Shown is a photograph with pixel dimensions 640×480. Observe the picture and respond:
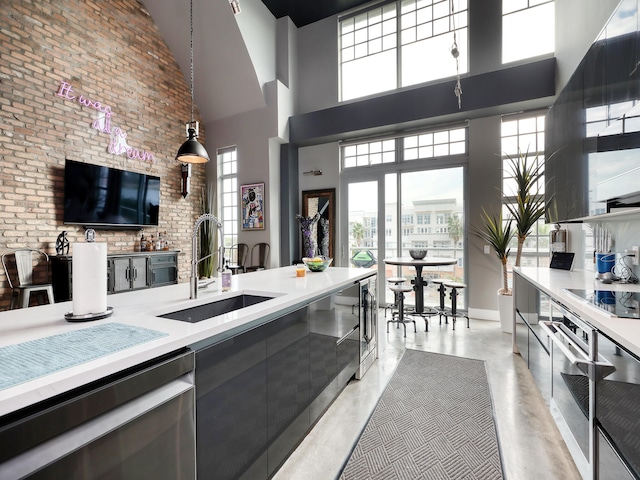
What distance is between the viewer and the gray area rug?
1.66 meters

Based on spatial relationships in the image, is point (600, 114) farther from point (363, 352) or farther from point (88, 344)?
point (88, 344)

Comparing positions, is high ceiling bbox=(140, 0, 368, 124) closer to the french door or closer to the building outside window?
the building outside window

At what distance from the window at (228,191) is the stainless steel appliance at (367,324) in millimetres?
4003

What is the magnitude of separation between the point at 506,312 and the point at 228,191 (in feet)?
17.5

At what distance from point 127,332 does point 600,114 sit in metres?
2.80

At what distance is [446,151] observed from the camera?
482 cm

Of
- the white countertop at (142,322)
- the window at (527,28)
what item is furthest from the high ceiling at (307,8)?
the white countertop at (142,322)

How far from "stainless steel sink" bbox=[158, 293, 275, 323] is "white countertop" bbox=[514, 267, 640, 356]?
155cm

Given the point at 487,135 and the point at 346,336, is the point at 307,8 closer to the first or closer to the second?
the point at 487,135

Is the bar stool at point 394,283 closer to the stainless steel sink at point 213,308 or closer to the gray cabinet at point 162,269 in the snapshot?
the stainless steel sink at point 213,308

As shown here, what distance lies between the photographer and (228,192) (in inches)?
252

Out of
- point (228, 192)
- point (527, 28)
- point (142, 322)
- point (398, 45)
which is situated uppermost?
point (398, 45)

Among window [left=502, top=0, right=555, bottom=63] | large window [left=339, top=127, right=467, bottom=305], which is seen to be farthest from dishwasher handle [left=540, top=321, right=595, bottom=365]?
window [left=502, top=0, right=555, bottom=63]

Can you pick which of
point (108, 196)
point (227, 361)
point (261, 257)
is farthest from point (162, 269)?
point (227, 361)
